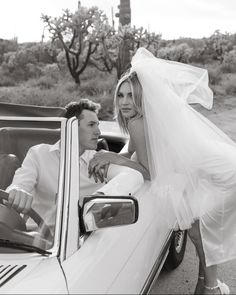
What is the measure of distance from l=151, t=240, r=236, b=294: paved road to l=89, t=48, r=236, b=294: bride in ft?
1.07

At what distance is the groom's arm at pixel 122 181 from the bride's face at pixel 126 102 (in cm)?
41

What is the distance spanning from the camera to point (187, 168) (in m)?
2.99

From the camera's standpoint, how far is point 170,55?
2566 cm

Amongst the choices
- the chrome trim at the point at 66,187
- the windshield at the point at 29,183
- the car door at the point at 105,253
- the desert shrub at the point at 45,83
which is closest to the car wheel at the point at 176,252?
the car door at the point at 105,253

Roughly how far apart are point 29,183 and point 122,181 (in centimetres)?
51

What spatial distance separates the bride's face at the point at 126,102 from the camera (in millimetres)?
3045

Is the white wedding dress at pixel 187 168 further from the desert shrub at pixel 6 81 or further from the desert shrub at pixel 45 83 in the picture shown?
the desert shrub at pixel 6 81

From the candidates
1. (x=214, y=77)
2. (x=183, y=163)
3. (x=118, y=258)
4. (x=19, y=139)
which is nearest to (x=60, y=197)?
(x=118, y=258)

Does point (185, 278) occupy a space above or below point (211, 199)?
below

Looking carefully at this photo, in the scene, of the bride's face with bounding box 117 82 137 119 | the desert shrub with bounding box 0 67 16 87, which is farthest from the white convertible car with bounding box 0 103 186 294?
the desert shrub with bounding box 0 67 16 87

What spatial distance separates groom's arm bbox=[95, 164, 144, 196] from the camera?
2.47 meters

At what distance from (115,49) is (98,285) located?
20192 millimetres

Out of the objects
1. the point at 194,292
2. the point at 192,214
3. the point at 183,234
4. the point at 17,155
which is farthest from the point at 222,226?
the point at 17,155

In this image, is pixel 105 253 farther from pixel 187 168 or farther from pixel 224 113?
pixel 224 113
